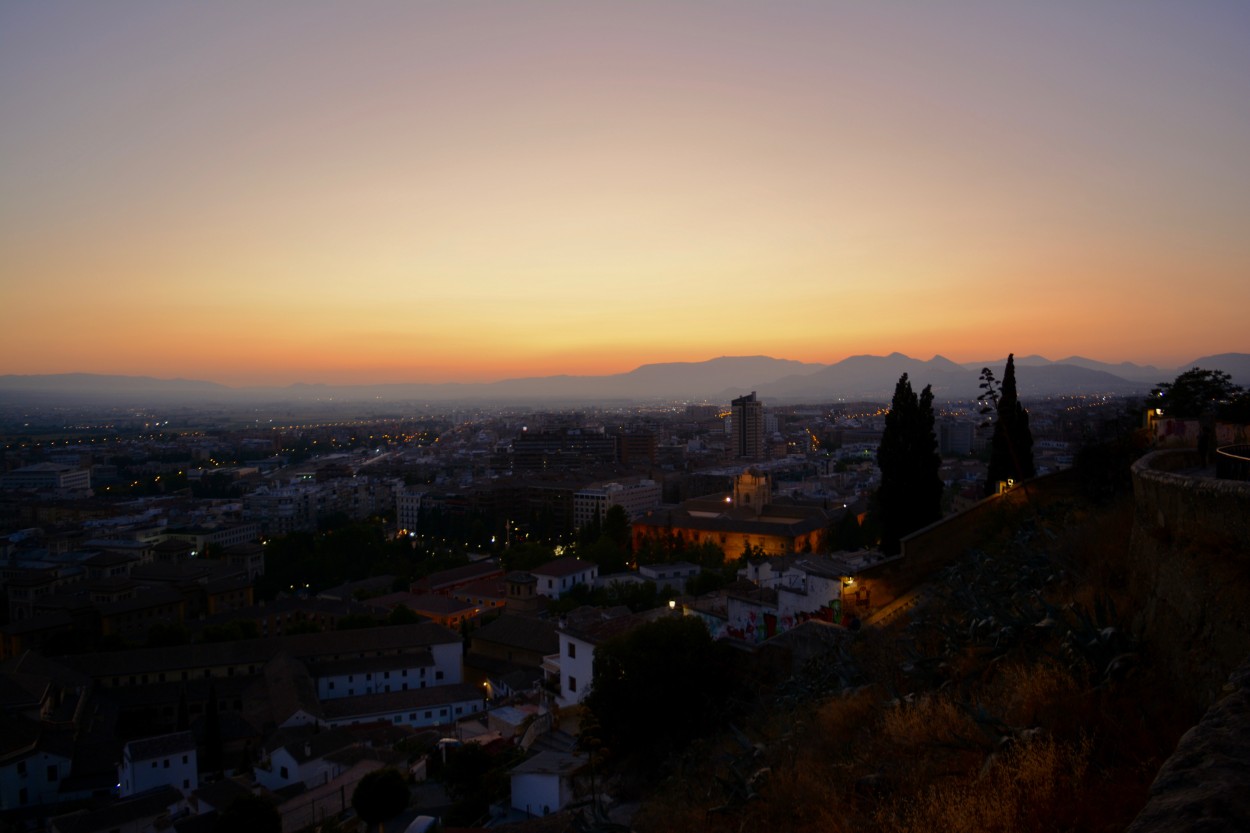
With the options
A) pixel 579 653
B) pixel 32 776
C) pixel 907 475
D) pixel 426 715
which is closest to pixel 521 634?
pixel 426 715

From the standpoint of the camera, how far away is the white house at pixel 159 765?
14.8m

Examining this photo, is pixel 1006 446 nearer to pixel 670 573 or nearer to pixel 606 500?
pixel 670 573

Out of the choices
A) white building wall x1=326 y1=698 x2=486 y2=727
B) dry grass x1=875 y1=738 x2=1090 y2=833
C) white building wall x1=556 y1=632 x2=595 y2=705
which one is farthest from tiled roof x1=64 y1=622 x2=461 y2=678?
dry grass x1=875 y1=738 x2=1090 y2=833

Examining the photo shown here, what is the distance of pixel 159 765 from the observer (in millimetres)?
14953

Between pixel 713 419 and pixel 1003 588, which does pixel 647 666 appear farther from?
pixel 713 419

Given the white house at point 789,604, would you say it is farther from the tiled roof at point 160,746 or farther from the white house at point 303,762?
the tiled roof at point 160,746

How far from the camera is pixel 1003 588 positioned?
657 cm

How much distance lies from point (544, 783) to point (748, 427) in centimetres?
7183

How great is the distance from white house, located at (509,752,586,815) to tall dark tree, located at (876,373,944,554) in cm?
633

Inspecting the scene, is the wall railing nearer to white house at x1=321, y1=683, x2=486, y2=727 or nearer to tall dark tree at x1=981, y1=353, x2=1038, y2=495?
tall dark tree at x1=981, y1=353, x2=1038, y2=495

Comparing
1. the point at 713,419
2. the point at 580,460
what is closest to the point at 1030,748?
the point at 580,460

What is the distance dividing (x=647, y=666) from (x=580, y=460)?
62465 mm

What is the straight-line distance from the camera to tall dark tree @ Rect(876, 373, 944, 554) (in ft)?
43.3

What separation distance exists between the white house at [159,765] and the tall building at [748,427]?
66045 millimetres
